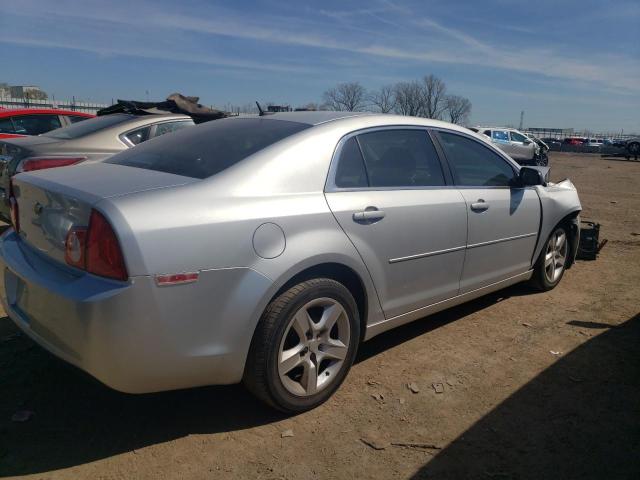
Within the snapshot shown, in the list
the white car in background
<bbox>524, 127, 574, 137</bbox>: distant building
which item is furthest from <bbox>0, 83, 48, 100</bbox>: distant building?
<bbox>524, 127, 574, 137</bbox>: distant building

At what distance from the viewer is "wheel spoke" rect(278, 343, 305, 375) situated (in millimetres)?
2746

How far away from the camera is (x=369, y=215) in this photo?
10.1 feet

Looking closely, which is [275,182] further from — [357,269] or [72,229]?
[72,229]

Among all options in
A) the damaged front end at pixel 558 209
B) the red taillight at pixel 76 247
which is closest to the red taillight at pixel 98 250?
the red taillight at pixel 76 247

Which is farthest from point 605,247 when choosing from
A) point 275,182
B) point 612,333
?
point 275,182

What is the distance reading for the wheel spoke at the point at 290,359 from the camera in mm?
2746

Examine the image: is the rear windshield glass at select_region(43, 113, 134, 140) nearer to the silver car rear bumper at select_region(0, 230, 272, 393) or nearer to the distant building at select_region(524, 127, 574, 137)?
the silver car rear bumper at select_region(0, 230, 272, 393)

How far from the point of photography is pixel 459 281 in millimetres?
3863

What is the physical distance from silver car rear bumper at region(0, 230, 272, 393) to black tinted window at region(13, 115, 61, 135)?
722 centimetres

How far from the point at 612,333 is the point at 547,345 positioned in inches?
25.6

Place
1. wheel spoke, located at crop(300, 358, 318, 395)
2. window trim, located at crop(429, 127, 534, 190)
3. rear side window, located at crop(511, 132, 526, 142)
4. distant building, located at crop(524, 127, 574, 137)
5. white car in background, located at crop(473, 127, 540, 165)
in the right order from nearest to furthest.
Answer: wheel spoke, located at crop(300, 358, 318, 395) < window trim, located at crop(429, 127, 534, 190) < white car in background, located at crop(473, 127, 540, 165) < rear side window, located at crop(511, 132, 526, 142) < distant building, located at crop(524, 127, 574, 137)

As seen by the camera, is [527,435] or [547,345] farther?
[547,345]

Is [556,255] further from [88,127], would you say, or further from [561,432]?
[88,127]

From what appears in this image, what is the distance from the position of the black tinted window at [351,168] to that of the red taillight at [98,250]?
129 centimetres
